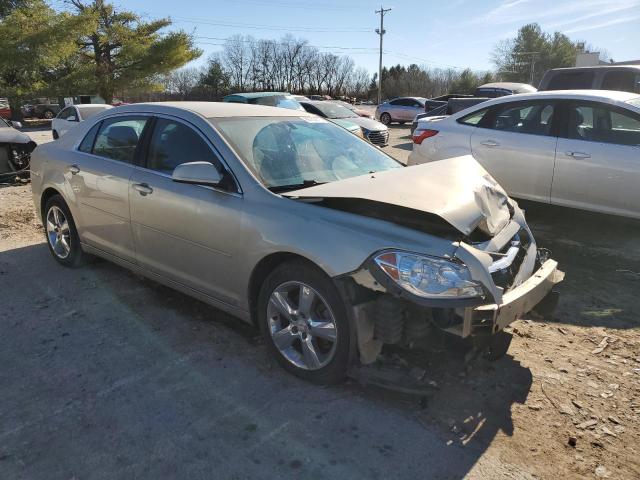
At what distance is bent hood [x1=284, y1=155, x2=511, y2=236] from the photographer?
9.12 feet

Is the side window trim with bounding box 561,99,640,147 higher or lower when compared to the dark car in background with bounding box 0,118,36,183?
higher

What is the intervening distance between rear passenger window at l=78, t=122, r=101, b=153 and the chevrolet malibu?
0.18ft

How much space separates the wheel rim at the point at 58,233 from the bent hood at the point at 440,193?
9.70 ft

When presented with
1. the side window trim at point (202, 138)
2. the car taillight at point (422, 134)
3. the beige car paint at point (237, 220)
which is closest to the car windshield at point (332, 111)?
the car taillight at point (422, 134)

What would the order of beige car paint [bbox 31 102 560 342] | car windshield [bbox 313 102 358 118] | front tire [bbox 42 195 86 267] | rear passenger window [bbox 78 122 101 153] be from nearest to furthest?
1. beige car paint [bbox 31 102 560 342]
2. rear passenger window [bbox 78 122 101 153]
3. front tire [bbox 42 195 86 267]
4. car windshield [bbox 313 102 358 118]

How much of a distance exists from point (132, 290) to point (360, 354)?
2570mm

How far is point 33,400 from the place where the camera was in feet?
9.66

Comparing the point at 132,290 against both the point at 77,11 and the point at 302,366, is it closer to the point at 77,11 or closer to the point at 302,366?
the point at 302,366

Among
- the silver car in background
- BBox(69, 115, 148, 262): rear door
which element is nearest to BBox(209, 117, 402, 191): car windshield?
BBox(69, 115, 148, 262): rear door

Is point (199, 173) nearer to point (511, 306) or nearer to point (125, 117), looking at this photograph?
point (125, 117)

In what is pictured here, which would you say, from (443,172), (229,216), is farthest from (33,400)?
(443,172)

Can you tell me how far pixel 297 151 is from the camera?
379cm

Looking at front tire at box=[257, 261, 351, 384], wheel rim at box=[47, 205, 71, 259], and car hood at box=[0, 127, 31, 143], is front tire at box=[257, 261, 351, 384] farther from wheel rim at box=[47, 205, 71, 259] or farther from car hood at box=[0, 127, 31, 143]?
car hood at box=[0, 127, 31, 143]

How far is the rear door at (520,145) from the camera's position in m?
5.93
